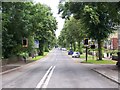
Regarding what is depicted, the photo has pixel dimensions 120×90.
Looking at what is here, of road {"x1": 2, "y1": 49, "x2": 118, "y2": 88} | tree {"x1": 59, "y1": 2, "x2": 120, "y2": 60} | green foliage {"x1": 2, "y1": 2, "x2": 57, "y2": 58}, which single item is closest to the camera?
road {"x1": 2, "y1": 49, "x2": 118, "y2": 88}

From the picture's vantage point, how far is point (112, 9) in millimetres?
31516

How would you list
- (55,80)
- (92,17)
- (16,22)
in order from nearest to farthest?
1. (55,80)
2. (16,22)
3. (92,17)

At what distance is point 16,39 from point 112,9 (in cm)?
1977

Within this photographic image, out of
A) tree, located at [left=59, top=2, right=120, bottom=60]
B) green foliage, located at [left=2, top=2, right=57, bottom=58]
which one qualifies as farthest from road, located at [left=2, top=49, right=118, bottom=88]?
tree, located at [left=59, top=2, right=120, bottom=60]

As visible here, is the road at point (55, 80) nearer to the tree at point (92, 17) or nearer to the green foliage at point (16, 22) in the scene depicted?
the green foliage at point (16, 22)

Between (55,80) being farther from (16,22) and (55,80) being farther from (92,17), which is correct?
(92,17)

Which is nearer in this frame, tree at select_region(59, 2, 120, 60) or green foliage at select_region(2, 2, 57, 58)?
green foliage at select_region(2, 2, 57, 58)

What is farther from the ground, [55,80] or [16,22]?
[16,22]

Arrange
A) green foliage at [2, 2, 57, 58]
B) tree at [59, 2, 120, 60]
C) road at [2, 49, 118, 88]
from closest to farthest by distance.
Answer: road at [2, 49, 118, 88]
green foliage at [2, 2, 57, 58]
tree at [59, 2, 120, 60]

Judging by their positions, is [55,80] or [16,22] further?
[16,22]

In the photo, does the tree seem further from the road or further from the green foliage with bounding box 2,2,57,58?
the road

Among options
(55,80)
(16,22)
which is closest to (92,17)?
Answer: (16,22)

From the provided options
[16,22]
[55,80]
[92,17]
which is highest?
[92,17]

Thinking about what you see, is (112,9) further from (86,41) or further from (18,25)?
(86,41)
